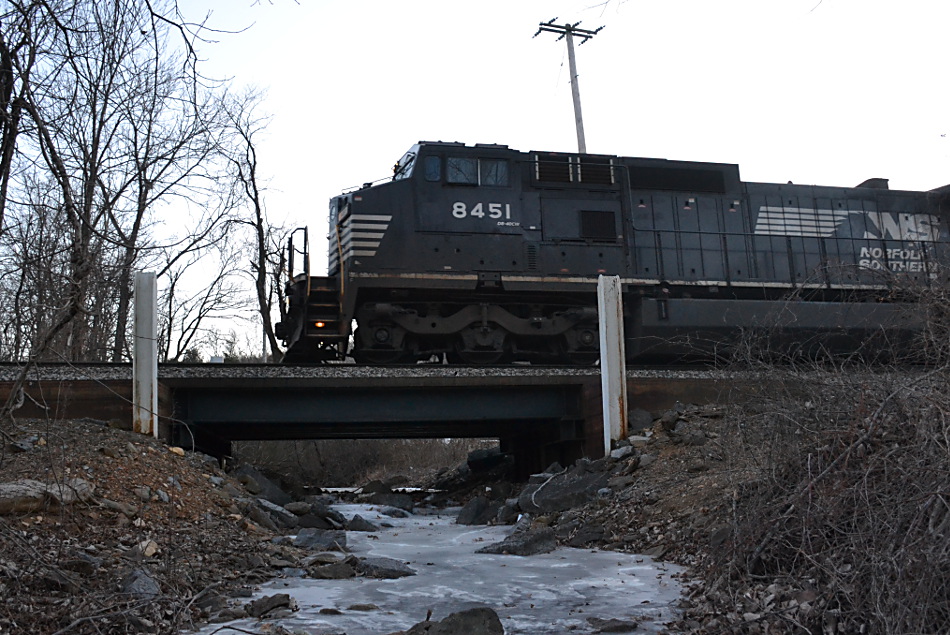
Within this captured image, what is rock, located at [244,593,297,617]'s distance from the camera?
15.4 feet

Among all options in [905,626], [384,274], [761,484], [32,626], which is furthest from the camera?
[384,274]

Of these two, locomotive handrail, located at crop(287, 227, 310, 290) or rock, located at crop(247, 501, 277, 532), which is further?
locomotive handrail, located at crop(287, 227, 310, 290)

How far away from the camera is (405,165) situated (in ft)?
45.5

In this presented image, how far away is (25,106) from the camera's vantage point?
3766 mm

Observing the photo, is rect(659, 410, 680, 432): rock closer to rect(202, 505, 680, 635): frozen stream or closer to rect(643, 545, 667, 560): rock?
rect(202, 505, 680, 635): frozen stream

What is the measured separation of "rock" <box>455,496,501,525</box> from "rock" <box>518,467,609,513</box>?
31.5 inches

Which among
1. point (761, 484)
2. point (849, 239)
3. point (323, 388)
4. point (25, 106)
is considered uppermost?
point (849, 239)

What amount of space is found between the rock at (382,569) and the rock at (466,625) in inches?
75.2

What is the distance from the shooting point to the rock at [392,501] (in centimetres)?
1299

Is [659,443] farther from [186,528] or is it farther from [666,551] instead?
[186,528]

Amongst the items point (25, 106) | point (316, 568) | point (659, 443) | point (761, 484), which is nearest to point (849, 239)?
point (659, 443)

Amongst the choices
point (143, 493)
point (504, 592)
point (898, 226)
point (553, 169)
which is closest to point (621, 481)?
point (504, 592)

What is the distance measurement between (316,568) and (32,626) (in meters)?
2.25

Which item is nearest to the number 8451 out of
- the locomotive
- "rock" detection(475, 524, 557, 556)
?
the locomotive
